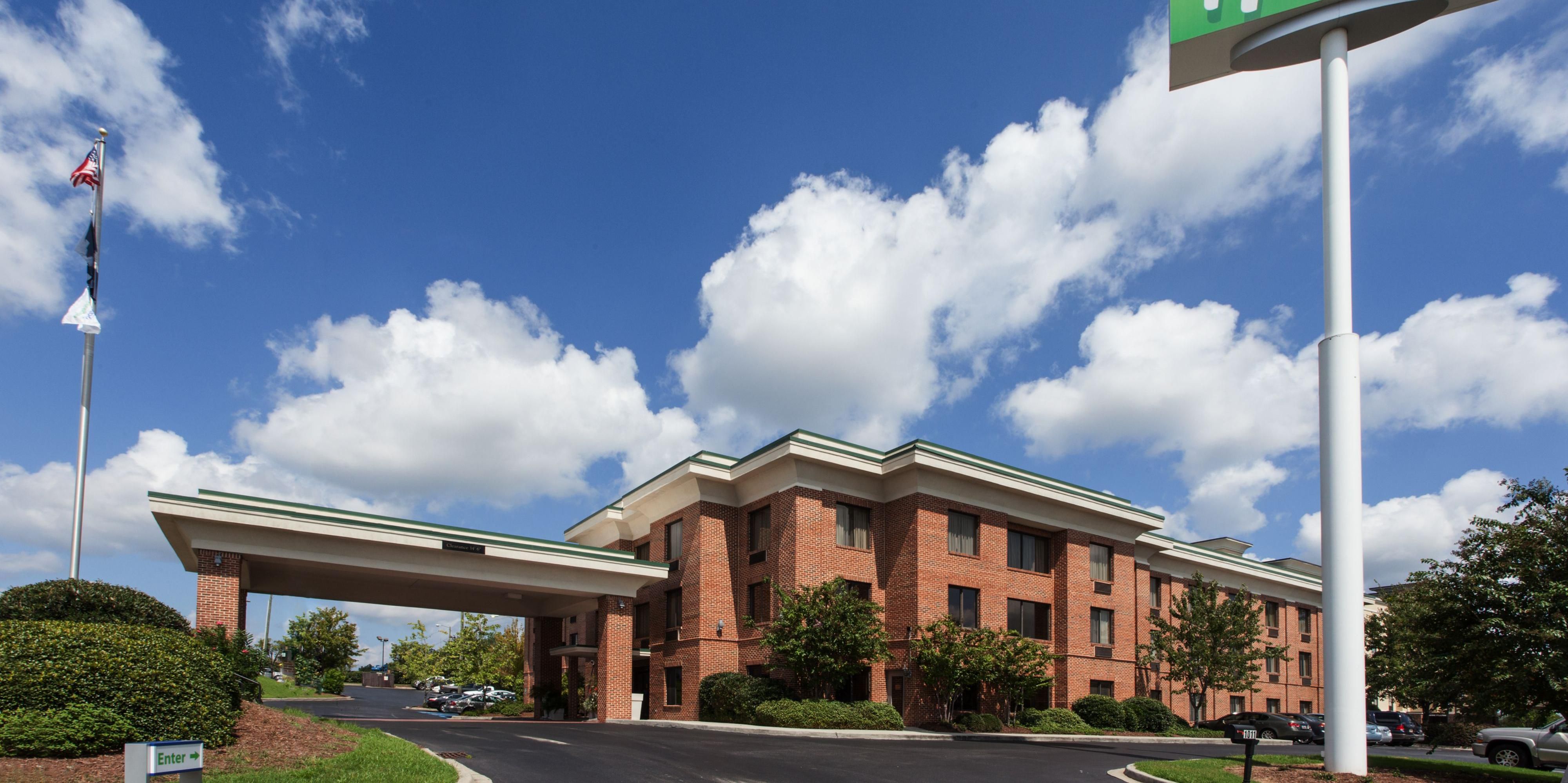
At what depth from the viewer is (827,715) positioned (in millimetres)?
30031

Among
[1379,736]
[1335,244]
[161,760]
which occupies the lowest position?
[1379,736]

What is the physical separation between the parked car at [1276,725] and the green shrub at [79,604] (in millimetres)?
37136

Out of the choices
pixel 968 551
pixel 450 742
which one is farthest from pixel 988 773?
pixel 968 551

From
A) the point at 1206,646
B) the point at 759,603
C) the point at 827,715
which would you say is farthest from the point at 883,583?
the point at 1206,646

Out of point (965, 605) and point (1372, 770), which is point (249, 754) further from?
point (965, 605)

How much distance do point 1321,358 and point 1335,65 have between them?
19.3 ft

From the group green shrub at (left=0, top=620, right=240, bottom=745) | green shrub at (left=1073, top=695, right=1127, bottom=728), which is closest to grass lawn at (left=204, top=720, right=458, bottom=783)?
green shrub at (left=0, top=620, right=240, bottom=745)

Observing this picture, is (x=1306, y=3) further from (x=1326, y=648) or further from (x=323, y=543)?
(x=323, y=543)

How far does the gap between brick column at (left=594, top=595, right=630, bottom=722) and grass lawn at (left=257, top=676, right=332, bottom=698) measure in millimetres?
25671

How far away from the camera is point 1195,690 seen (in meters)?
42.8

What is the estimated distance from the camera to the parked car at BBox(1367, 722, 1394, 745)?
38594mm

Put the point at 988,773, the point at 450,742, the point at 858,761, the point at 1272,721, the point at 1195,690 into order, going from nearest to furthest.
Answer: the point at 988,773
the point at 858,761
the point at 450,742
the point at 1272,721
the point at 1195,690

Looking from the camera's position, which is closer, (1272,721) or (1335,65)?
(1335,65)

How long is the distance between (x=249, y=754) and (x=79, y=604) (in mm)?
5433
